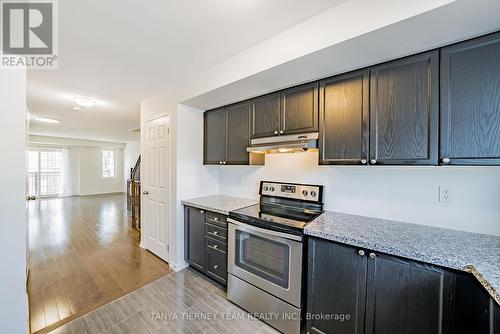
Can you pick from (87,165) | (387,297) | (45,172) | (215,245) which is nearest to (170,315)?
(215,245)

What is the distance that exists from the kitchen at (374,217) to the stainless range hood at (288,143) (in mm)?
13

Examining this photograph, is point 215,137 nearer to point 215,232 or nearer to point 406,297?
point 215,232

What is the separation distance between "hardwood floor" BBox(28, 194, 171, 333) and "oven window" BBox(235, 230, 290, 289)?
1331 mm

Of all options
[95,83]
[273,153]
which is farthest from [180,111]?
[273,153]

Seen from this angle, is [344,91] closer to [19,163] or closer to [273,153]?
[273,153]

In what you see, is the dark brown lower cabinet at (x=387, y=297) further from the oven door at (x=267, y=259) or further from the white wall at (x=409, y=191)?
the white wall at (x=409, y=191)

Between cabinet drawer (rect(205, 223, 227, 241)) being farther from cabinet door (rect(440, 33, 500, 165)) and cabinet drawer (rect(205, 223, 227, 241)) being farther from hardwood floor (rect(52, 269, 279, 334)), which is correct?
cabinet door (rect(440, 33, 500, 165))

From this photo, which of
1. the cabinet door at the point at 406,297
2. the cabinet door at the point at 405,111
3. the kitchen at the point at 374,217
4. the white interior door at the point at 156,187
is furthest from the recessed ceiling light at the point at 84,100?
the cabinet door at the point at 406,297

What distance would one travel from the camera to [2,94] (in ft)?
4.77

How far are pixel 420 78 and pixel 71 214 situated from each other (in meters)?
7.50

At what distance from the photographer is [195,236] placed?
2551 mm

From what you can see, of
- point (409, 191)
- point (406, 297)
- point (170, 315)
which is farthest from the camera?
point (170, 315)

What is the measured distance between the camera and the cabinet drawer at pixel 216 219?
2.19 metres

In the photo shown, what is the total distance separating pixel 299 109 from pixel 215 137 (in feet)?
4.15
